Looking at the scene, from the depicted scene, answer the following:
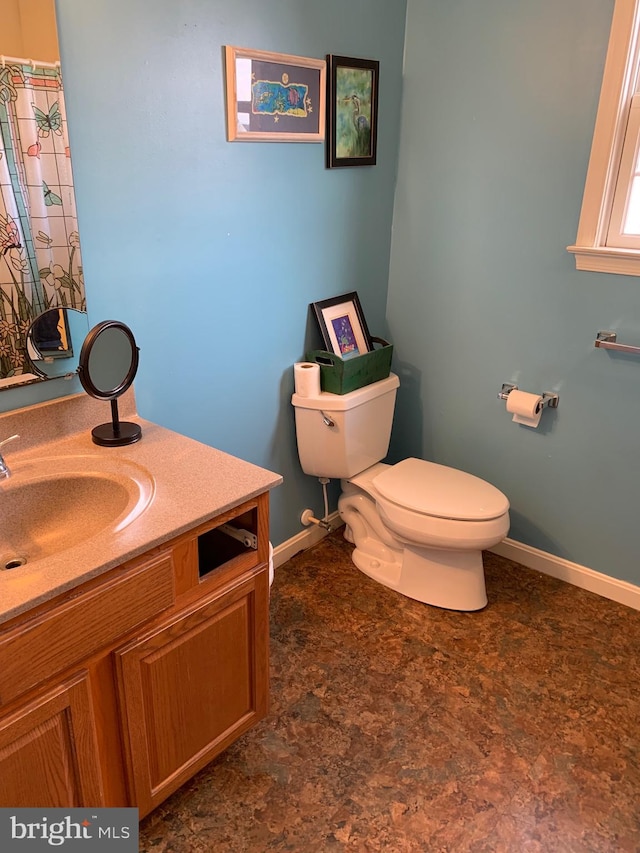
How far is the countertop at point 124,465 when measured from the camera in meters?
1.16

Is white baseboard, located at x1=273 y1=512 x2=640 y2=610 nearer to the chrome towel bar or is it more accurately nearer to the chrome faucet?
the chrome towel bar

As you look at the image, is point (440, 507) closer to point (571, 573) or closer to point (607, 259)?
point (571, 573)

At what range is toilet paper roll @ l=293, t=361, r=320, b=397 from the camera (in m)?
2.31

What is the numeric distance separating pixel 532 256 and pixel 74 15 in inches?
61.1

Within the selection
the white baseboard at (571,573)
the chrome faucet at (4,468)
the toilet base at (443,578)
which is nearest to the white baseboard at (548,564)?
the white baseboard at (571,573)

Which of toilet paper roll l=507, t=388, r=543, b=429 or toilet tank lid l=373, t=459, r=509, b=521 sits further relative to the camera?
toilet paper roll l=507, t=388, r=543, b=429

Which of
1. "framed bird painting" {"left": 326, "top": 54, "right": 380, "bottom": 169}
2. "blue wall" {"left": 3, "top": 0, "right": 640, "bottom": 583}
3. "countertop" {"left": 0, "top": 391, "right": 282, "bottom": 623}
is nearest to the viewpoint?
"countertop" {"left": 0, "top": 391, "right": 282, "bottom": 623}

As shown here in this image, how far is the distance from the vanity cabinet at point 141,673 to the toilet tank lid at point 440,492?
81cm

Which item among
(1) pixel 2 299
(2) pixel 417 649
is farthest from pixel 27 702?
(2) pixel 417 649

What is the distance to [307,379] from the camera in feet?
7.59

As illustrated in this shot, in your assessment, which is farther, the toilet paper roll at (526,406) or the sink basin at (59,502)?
the toilet paper roll at (526,406)

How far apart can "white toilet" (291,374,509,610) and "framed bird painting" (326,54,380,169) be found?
81cm

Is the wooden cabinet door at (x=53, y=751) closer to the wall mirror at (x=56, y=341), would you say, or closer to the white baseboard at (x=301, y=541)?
the wall mirror at (x=56, y=341)

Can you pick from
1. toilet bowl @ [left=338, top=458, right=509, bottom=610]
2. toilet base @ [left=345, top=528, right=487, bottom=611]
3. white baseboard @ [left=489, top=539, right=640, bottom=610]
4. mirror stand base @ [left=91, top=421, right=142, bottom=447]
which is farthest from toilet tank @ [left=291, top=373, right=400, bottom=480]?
mirror stand base @ [left=91, top=421, right=142, bottom=447]
